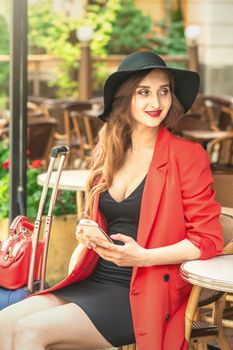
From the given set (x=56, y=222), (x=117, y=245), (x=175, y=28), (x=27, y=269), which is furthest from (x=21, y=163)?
(x=175, y=28)

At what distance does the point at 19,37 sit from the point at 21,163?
76 centimetres

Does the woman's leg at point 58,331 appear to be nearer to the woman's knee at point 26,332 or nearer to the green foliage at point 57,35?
the woman's knee at point 26,332

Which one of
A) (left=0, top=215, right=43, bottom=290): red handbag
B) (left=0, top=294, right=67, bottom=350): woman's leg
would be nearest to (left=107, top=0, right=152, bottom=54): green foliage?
(left=0, top=215, right=43, bottom=290): red handbag

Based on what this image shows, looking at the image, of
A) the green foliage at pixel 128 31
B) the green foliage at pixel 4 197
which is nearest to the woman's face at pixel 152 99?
the green foliage at pixel 4 197

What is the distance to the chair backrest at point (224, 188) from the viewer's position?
498 cm

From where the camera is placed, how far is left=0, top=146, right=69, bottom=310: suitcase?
13.6 ft

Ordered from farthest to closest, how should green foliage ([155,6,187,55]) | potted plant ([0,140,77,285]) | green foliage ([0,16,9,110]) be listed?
green foliage ([155,6,187,55])
green foliage ([0,16,9,110])
potted plant ([0,140,77,285])

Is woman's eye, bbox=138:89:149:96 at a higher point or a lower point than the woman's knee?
higher

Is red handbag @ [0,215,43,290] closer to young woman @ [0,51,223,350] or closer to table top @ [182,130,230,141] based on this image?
young woman @ [0,51,223,350]

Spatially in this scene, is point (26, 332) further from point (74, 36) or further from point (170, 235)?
point (74, 36)

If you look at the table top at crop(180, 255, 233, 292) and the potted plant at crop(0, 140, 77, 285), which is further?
the potted plant at crop(0, 140, 77, 285)

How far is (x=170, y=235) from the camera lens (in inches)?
152

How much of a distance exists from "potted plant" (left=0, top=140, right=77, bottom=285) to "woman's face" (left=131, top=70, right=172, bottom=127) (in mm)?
2506

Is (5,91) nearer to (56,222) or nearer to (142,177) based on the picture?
(56,222)
